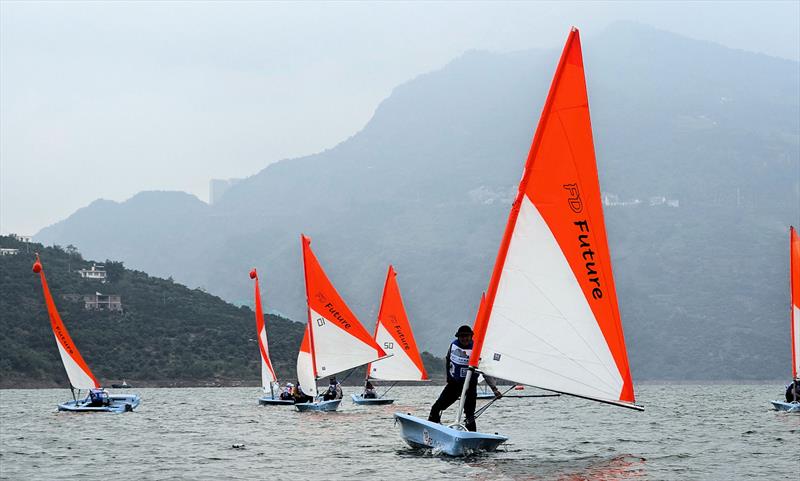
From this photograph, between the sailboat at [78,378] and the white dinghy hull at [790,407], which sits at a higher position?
the sailboat at [78,378]

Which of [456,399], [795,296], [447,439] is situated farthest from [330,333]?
[447,439]

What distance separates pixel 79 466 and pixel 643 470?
515 inches

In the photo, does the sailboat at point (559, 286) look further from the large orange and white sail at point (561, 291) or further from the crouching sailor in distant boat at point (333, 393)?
the crouching sailor in distant boat at point (333, 393)

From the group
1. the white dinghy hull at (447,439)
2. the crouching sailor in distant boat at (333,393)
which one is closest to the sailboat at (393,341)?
the crouching sailor in distant boat at (333,393)

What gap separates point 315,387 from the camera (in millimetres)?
55625

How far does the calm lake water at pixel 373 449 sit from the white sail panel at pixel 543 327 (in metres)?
1.93

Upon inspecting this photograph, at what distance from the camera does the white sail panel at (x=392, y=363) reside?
7054 cm

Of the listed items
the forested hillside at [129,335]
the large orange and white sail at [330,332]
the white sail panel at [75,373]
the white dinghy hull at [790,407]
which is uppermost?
the forested hillside at [129,335]

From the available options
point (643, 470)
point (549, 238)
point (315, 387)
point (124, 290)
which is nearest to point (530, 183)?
point (549, 238)

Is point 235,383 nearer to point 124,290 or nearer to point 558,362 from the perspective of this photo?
point 124,290

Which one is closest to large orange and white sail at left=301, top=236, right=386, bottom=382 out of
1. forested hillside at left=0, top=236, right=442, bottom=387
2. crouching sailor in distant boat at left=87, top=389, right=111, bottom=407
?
crouching sailor in distant boat at left=87, top=389, right=111, bottom=407

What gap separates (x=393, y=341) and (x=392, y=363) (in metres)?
1.25

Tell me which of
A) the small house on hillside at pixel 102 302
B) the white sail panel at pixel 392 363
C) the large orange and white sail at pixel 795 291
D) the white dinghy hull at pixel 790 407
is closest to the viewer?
the large orange and white sail at pixel 795 291

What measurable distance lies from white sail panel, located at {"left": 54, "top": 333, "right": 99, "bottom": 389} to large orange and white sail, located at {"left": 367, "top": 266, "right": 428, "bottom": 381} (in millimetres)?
17806
